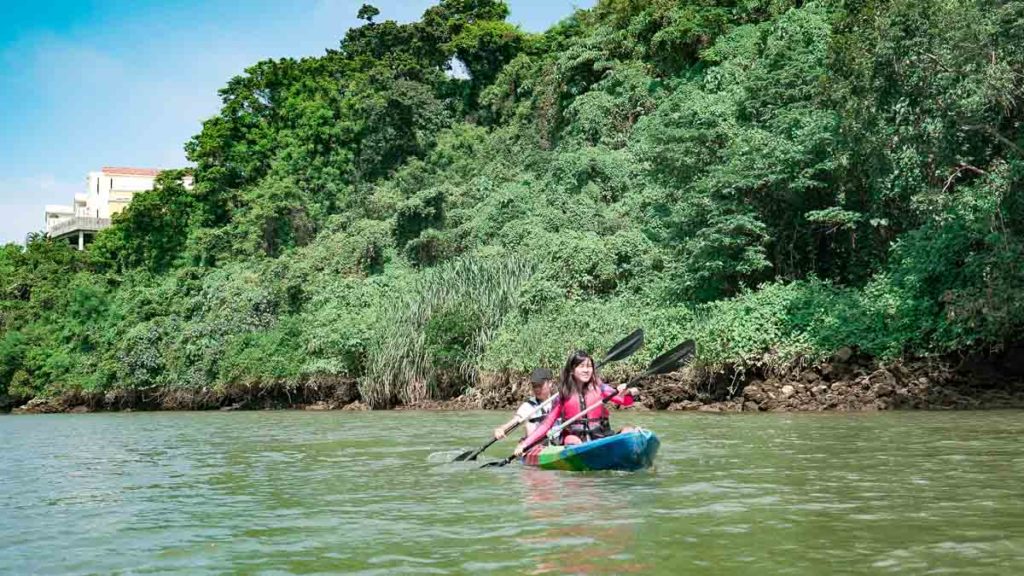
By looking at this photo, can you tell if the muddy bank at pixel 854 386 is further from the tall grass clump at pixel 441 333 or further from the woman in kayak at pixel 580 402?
the woman in kayak at pixel 580 402

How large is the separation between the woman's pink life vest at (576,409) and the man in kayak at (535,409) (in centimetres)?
25

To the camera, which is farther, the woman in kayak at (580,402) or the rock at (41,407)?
the rock at (41,407)

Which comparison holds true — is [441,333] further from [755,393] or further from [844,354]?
[844,354]

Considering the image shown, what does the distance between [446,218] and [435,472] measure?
22.2 meters

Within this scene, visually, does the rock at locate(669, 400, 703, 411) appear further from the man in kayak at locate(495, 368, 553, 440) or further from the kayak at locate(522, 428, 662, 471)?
the kayak at locate(522, 428, 662, 471)

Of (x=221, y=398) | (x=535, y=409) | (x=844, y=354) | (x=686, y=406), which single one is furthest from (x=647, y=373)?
(x=221, y=398)

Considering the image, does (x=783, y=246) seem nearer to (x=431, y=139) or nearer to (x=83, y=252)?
(x=431, y=139)

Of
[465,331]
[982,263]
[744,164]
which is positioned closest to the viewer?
[982,263]

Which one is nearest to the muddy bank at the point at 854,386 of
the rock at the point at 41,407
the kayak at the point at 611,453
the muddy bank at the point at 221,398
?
the kayak at the point at 611,453

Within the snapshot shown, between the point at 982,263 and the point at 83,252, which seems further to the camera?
the point at 83,252

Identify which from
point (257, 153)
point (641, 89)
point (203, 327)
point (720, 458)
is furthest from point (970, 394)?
point (257, 153)

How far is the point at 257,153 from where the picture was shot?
39062 mm

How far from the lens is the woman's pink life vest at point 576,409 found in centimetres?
895

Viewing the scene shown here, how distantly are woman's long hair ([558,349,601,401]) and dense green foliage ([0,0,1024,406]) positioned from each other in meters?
7.93
